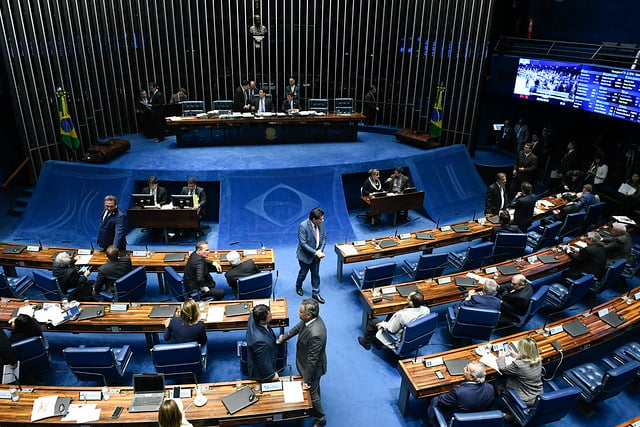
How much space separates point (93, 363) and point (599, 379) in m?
6.10

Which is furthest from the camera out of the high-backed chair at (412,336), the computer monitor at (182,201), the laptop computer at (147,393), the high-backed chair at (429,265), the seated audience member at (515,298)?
the computer monitor at (182,201)

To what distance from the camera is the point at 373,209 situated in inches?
388

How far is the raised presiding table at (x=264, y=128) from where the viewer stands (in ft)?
40.8

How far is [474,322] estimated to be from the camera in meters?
5.96

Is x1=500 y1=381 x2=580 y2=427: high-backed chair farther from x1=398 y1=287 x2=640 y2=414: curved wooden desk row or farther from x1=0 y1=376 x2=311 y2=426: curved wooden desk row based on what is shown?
x1=0 y1=376 x2=311 y2=426: curved wooden desk row

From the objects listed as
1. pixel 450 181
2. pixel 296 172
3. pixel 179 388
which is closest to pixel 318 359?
pixel 179 388

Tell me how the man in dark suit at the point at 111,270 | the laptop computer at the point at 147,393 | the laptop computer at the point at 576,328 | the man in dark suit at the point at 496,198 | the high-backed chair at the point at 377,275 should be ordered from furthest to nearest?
the man in dark suit at the point at 496,198 < the high-backed chair at the point at 377,275 < the man in dark suit at the point at 111,270 < the laptop computer at the point at 576,328 < the laptop computer at the point at 147,393

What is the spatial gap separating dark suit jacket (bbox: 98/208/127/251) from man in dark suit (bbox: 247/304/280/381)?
3.99 meters

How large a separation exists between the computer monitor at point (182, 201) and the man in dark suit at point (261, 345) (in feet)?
15.9

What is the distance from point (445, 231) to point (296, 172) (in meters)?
3.72

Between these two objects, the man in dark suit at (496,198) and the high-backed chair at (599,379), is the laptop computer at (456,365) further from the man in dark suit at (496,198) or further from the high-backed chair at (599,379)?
the man in dark suit at (496,198)

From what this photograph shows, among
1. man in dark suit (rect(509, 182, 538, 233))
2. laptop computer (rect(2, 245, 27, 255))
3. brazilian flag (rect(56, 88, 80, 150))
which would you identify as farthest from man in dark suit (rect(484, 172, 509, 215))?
brazilian flag (rect(56, 88, 80, 150))

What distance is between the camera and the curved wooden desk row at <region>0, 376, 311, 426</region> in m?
4.35

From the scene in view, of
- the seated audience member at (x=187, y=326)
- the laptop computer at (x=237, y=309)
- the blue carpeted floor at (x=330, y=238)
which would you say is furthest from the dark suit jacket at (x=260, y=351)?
the laptop computer at (x=237, y=309)
